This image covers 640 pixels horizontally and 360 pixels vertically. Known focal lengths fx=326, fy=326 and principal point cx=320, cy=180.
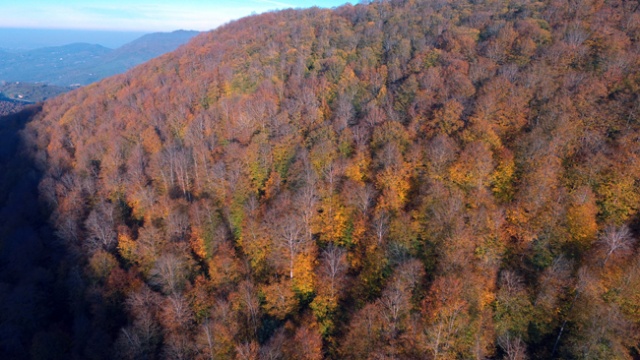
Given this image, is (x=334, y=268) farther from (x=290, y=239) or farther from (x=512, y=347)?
(x=512, y=347)

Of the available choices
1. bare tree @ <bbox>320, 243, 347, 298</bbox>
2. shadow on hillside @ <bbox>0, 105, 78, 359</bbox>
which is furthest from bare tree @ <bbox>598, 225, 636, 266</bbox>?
shadow on hillside @ <bbox>0, 105, 78, 359</bbox>

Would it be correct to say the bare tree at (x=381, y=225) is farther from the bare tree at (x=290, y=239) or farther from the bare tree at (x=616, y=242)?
the bare tree at (x=616, y=242)

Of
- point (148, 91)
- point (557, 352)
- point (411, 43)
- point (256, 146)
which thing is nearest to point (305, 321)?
point (557, 352)

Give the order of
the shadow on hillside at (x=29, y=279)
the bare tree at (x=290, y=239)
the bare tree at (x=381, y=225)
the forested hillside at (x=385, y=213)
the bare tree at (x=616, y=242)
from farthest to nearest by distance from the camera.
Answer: the bare tree at (x=381, y=225) < the bare tree at (x=290, y=239) < the shadow on hillside at (x=29, y=279) < the bare tree at (x=616, y=242) < the forested hillside at (x=385, y=213)

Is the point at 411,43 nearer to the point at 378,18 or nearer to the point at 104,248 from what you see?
the point at 378,18

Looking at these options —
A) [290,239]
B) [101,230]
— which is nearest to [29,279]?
[101,230]

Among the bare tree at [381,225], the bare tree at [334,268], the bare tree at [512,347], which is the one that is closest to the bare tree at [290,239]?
the bare tree at [334,268]

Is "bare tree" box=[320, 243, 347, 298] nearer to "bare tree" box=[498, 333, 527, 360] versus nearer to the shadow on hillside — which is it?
"bare tree" box=[498, 333, 527, 360]
